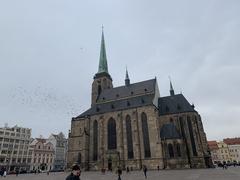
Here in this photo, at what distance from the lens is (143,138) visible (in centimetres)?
4300

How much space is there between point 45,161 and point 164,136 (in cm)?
5320

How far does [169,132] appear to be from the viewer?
42250 mm

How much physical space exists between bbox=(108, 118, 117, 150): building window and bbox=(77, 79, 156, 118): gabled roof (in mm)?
3136

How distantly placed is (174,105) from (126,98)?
12.1 meters

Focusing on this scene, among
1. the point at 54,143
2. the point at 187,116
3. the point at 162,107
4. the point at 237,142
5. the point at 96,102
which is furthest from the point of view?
the point at 237,142

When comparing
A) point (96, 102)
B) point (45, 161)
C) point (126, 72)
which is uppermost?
point (126, 72)

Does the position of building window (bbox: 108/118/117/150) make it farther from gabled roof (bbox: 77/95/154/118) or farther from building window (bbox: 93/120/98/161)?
building window (bbox: 93/120/98/161)

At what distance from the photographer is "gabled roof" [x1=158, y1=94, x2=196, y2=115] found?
4688 cm

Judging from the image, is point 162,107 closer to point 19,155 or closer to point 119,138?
point 119,138

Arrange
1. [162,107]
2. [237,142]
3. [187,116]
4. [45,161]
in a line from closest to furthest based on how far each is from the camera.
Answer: [187,116] < [162,107] < [45,161] < [237,142]

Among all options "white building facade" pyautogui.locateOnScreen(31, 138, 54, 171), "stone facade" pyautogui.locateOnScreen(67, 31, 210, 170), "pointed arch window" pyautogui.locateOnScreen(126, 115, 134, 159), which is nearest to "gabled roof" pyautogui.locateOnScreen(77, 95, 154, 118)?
"stone facade" pyautogui.locateOnScreen(67, 31, 210, 170)

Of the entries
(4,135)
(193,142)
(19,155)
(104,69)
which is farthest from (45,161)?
(193,142)

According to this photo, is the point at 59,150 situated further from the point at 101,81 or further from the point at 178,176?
the point at 178,176

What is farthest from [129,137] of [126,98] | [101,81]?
[101,81]
